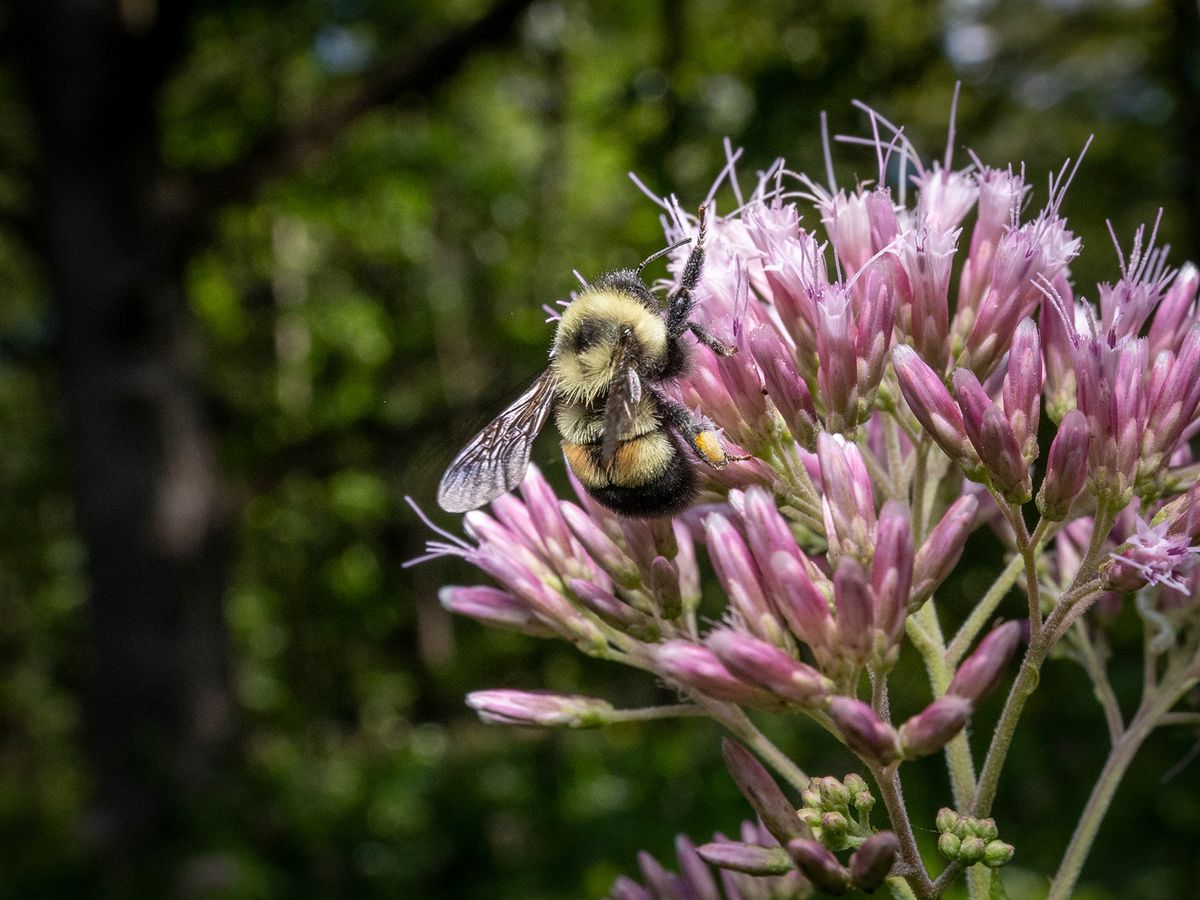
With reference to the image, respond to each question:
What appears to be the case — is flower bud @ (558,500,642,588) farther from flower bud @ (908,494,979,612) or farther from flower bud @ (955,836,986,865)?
flower bud @ (955,836,986,865)

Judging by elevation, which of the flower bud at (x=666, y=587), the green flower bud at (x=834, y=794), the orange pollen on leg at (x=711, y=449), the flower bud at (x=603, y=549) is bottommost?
the green flower bud at (x=834, y=794)

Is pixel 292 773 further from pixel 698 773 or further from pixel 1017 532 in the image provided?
pixel 1017 532

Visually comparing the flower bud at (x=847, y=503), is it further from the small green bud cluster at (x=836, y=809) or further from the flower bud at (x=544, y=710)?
the flower bud at (x=544, y=710)

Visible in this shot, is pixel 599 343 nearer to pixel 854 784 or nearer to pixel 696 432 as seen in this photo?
pixel 696 432

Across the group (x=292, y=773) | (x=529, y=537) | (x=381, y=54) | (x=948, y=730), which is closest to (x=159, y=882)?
(x=292, y=773)

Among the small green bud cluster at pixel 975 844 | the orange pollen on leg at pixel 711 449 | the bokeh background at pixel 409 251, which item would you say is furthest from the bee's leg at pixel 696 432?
the small green bud cluster at pixel 975 844

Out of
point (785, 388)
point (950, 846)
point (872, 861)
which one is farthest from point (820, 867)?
point (785, 388)
